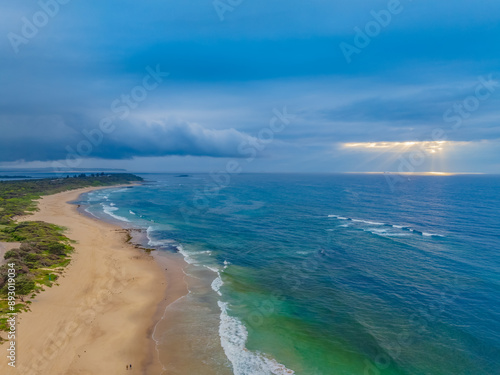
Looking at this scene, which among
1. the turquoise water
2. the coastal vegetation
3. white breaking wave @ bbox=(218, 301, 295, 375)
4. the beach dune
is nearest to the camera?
white breaking wave @ bbox=(218, 301, 295, 375)

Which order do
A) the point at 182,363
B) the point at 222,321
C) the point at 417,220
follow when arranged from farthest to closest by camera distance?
the point at 417,220
the point at 222,321
the point at 182,363

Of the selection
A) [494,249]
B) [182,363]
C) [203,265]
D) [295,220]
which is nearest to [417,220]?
[494,249]

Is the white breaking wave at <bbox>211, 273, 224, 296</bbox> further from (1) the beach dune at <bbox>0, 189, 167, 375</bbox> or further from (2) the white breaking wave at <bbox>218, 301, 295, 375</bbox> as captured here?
(2) the white breaking wave at <bbox>218, 301, 295, 375</bbox>

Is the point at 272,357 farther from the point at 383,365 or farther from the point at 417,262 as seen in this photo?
the point at 417,262

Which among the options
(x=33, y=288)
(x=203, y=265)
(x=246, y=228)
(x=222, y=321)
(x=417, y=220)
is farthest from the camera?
(x=417, y=220)

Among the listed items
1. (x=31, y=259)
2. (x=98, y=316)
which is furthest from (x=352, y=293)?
(x=31, y=259)

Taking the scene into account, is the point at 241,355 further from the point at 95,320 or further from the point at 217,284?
the point at 95,320

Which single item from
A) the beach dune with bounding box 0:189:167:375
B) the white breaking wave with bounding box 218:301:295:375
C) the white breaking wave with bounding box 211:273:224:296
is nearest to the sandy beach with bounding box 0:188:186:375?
the beach dune with bounding box 0:189:167:375
